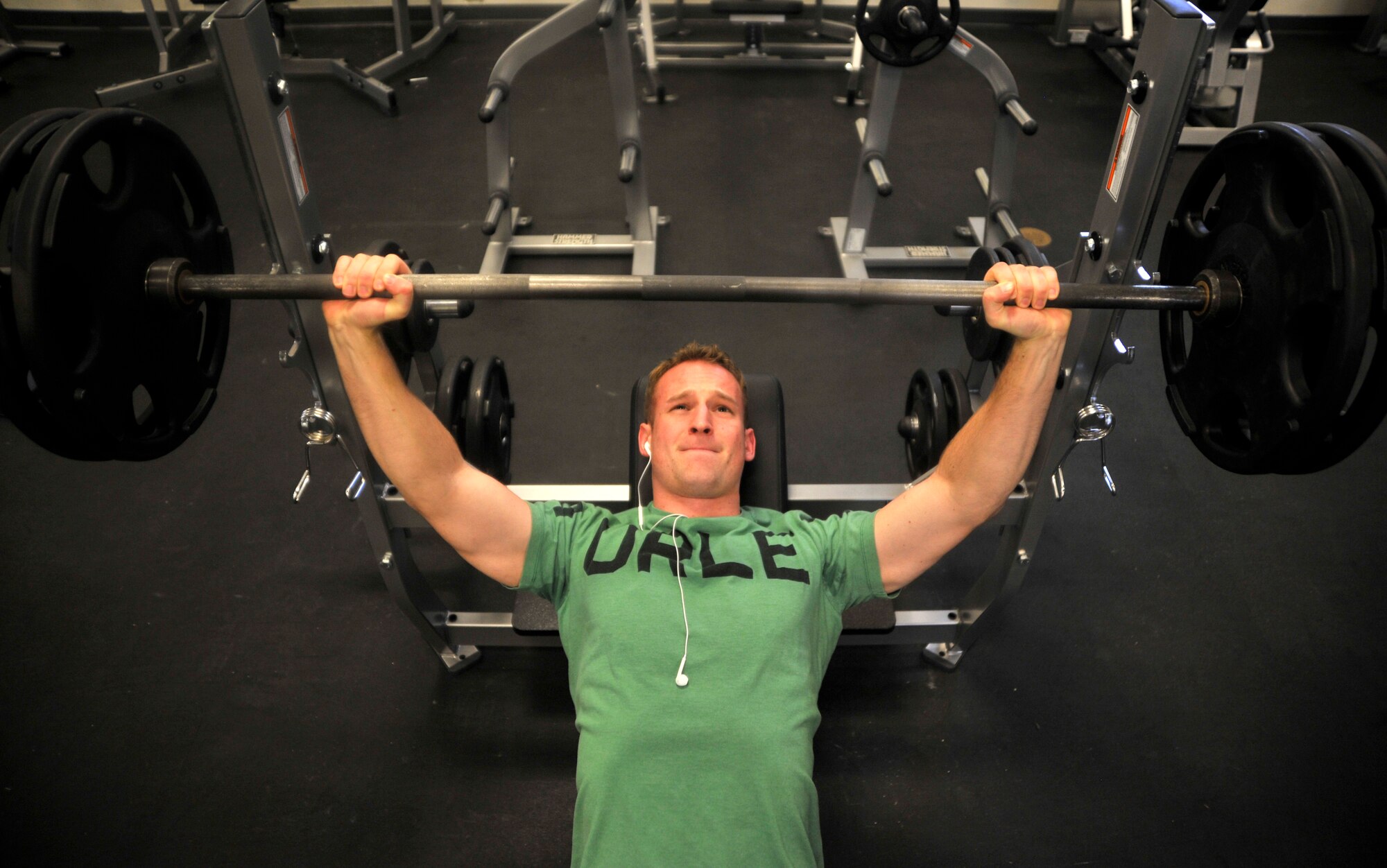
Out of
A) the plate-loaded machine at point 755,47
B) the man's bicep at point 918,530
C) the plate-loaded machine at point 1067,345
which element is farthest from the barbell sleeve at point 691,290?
the plate-loaded machine at point 755,47

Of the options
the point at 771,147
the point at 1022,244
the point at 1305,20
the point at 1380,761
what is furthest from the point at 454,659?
the point at 1305,20

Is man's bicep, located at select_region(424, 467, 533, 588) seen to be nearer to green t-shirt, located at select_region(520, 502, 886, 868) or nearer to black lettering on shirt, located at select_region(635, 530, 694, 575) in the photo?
green t-shirt, located at select_region(520, 502, 886, 868)

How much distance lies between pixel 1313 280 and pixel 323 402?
62.8 inches

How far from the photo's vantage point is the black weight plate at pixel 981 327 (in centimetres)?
186

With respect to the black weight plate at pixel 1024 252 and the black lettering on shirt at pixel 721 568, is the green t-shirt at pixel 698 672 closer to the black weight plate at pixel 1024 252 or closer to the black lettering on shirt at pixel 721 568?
the black lettering on shirt at pixel 721 568

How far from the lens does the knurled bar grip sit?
1345 millimetres

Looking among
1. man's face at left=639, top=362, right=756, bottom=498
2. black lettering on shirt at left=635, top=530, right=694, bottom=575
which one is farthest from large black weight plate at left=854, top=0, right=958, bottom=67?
black lettering on shirt at left=635, top=530, right=694, bottom=575

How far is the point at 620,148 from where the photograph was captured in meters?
3.16

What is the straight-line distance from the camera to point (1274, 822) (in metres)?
1.78

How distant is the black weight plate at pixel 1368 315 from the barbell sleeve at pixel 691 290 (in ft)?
0.72

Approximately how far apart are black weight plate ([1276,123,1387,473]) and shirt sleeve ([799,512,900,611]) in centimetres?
64

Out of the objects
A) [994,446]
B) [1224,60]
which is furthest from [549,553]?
[1224,60]

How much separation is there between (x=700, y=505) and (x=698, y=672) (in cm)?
34

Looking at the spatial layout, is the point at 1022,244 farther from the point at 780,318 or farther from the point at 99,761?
the point at 99,761
